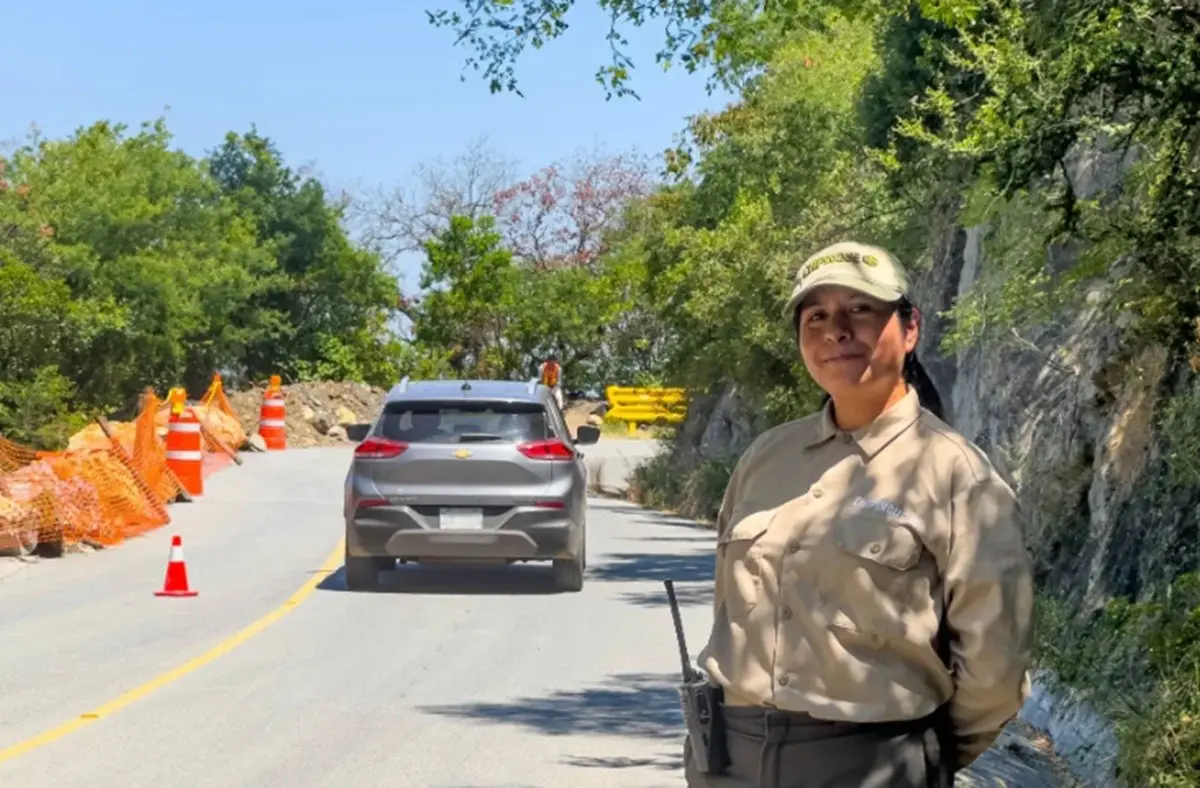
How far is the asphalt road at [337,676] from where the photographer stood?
9.84 m

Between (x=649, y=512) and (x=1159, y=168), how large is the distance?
2212cm

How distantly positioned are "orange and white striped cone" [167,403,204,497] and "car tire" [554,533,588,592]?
A: 505 inches

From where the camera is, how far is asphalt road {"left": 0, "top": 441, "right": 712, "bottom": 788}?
9898 millimetres

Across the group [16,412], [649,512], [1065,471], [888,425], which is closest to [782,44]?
[649,512]

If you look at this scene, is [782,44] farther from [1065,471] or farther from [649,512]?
[1065,471]

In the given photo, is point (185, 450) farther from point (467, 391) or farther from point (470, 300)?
point (470, 300)

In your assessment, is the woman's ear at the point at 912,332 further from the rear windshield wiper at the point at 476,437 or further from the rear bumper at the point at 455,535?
the rear windshield wiper at the point at 476,437

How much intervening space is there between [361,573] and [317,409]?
112 ft

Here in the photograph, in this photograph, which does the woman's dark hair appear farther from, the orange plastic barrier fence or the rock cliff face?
the orange plastic barrier fence

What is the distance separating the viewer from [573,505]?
1802 cm

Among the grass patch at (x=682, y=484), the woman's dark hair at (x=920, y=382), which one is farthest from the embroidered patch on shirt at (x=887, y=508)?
the grass patch at (x=682, y=484)

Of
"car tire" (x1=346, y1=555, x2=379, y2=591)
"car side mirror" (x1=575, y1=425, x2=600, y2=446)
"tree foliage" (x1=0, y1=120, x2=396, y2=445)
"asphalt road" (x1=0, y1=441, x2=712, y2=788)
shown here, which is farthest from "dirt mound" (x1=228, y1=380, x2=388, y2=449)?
"car tire" (x1=346, y1=555, x2=379, y2=591)

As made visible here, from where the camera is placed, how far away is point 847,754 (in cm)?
418

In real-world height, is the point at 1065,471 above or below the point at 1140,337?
below
